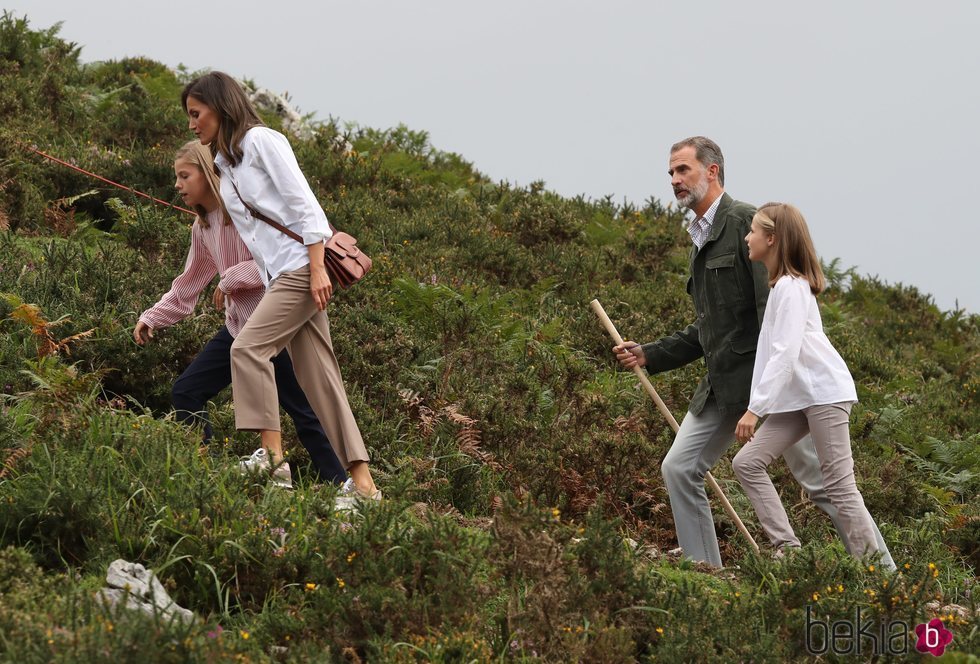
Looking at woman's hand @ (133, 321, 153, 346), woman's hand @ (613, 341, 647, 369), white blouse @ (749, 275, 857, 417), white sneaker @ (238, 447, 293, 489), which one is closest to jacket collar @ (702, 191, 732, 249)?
white blouse @ (749, 275, 857, 417)

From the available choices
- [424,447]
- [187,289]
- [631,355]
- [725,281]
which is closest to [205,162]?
[187,289]

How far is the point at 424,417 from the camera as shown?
318 inches

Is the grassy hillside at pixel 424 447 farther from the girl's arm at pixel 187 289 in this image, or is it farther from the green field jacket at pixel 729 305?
the green field jacket at pixel 729 305

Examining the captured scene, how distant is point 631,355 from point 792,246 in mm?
1326

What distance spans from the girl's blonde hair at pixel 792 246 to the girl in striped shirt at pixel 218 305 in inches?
108

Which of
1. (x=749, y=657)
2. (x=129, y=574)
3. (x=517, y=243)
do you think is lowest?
(x=129, y=574)

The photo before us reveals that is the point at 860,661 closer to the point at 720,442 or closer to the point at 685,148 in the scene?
the point at 720,442

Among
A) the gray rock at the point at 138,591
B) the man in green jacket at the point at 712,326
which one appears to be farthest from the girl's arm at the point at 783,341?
the gray rock at the point at 138,591

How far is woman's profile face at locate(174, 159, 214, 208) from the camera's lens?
254 inches

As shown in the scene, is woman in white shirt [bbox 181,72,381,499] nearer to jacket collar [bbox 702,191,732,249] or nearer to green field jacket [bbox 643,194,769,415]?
green field jacket [bbox 643,194,769,415]

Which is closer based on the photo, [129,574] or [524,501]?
[129,574]

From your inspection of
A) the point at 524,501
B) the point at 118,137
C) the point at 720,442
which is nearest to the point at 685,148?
the point at 720,442

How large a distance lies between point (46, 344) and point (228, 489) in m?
2.42

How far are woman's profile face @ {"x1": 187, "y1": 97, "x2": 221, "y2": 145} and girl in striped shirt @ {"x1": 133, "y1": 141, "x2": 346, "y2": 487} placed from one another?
14.2 inches
